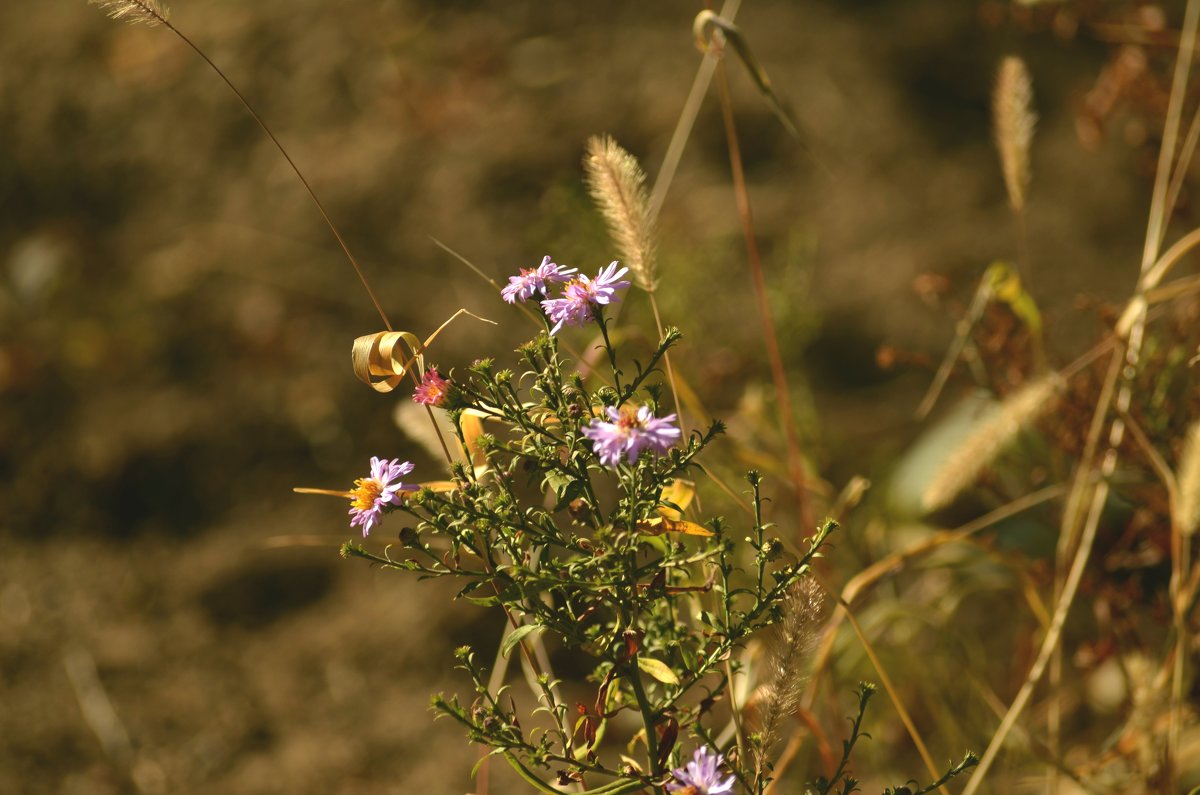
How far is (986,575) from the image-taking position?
142 centimetres

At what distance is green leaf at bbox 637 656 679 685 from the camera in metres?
0.71

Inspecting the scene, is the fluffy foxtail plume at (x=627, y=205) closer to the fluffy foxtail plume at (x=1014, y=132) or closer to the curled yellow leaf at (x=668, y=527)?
the curled yellow leaf at (x=668, y=527)

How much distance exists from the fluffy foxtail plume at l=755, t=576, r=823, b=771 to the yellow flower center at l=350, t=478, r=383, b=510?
284mm

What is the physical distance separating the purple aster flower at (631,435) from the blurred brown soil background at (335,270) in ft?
3.13

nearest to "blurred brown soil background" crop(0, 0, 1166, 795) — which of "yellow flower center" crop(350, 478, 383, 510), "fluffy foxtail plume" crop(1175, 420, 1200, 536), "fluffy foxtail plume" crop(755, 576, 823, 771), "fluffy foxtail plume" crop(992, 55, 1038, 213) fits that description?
"fluffy foxtail plume" crop(992, 55, 1038, 213)

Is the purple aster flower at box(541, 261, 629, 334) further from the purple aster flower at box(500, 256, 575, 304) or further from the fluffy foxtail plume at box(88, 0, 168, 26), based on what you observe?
the fluffy foxtail plume at box(88, 0, 168, 26)

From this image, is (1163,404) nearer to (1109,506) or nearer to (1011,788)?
(1109,506)

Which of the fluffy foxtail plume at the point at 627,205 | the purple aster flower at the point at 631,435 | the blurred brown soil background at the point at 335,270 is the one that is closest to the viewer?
the purple aster flower at the point at 631,435

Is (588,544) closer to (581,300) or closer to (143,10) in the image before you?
(581,300)

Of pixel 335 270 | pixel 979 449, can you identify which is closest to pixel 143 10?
pixel 979 449

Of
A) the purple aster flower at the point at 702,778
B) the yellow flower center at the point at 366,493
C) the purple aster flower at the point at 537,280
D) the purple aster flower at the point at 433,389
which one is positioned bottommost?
the purple aster flower at the point at 702,778

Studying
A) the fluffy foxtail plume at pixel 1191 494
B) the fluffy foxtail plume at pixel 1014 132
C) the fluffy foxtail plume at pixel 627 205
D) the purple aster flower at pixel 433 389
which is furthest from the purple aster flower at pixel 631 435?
the fluffy foxtail plume at pixel 1014 132

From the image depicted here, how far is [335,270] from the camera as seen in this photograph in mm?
2246

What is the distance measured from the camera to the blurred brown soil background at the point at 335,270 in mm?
1737
